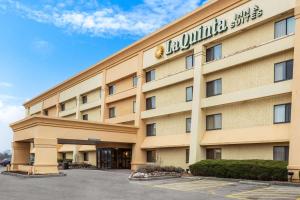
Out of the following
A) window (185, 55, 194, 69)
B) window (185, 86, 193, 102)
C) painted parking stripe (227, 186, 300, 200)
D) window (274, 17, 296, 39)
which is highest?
window (274, 17, 296, 39)

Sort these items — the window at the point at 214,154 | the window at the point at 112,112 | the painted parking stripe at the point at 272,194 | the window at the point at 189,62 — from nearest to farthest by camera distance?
1. the painted parking stripe at the point at 272,194
2. the window at the point at 214,154
3. the window at the point at 189,62
4. the window at the point at 112,112

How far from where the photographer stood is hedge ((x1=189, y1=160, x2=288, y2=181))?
24672 millimetres

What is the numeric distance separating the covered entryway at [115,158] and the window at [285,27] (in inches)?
899

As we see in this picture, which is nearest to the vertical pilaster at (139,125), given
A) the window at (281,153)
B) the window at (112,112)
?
the window at (112,112)

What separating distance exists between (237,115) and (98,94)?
1054 inches

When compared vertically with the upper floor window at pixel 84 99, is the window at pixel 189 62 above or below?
above

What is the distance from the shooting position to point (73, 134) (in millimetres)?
35781

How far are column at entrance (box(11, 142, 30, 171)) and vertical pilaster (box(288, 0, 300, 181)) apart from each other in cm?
2952

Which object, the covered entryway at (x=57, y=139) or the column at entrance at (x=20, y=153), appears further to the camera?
the column at entrance at (x=20, y=153)

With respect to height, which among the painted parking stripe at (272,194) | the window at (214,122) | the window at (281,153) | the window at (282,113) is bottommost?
the painted parking stripe at (272,194)

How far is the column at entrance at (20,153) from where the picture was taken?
41281mm

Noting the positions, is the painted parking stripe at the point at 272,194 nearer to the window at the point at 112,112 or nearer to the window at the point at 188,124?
the window at the point at 188,124

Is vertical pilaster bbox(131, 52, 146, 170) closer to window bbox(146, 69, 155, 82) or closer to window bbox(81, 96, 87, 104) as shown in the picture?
window bbox(146, 69, 155, 82)

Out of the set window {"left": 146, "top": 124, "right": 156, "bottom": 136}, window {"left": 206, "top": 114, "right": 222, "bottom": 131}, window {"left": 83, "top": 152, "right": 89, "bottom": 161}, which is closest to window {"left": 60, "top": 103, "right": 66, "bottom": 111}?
window {"left": 83, "top": 152, "right": 89, "bottom": 161}
